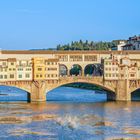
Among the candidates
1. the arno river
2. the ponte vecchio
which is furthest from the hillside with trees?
the arno river

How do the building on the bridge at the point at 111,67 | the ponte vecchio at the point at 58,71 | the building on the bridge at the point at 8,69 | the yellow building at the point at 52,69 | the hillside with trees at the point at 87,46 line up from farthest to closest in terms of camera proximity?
the hillside with trees at the point at 87,46 → the building on the bridge at the point at 111,67 → the yellow building at the point at 52,69 → the building on the bridge at the point at 8,69 → the ponte vecchio at the point at 58,71

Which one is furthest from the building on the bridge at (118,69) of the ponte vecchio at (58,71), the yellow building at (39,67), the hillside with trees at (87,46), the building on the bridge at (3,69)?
the hillside with trees at (87,46)

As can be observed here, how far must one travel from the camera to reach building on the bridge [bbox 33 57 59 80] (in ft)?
230

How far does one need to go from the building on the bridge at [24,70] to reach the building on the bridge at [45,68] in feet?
2.04

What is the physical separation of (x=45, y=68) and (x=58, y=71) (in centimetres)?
169

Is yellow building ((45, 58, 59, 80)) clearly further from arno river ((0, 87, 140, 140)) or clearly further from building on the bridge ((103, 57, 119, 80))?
arno river ((0, 87, 140, 140))

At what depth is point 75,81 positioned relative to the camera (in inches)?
2749

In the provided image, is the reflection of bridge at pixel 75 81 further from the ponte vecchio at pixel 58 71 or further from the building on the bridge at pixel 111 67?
the building on the bridge at pixel 111 67

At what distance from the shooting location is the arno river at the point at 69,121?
38.6 metres

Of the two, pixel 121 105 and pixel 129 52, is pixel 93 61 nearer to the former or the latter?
pixel 129 52

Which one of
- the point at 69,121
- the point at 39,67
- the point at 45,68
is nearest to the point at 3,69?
the point at 39,67

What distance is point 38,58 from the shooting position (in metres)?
71.1

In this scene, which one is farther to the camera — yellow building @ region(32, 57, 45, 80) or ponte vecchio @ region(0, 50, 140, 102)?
yellow building @ region(32, 57, 45, 80)

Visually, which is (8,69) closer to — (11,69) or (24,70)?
(11,69)
